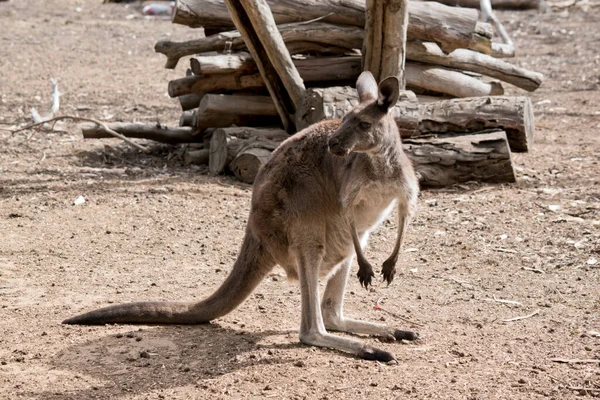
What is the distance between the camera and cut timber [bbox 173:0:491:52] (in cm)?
811

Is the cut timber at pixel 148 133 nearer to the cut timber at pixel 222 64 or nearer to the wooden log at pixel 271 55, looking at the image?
the cut timber at pixel 222 64

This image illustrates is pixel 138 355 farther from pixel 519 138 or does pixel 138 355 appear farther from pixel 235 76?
pixel 519 138

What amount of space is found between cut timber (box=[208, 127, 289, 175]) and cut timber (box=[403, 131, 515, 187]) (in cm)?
120

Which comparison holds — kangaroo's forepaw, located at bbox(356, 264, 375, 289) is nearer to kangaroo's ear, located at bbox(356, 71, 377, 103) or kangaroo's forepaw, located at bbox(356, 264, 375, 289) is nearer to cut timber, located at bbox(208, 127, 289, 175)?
kangaroo's ear, located at bbox(356, 71, 377, 103)

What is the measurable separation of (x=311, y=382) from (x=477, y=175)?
403 cm

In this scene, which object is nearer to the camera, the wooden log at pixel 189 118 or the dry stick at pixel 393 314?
the dry stick at pixel 393 314

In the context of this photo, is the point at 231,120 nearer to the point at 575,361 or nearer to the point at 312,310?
the point at 312,310

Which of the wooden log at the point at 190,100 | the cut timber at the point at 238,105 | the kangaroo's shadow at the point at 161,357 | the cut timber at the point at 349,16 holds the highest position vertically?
the cut timber at the point at 349,16

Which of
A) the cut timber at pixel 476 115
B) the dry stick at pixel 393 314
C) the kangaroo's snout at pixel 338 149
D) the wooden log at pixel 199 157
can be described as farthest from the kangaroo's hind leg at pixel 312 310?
the wooden log at pixel 199 157

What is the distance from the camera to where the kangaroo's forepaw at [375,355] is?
4.39 metres

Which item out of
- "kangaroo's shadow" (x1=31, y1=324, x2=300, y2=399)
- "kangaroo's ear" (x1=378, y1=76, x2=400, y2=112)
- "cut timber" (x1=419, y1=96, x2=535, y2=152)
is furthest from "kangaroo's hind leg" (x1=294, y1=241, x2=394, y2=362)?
"cut timber" (x1=419, y1=96, x2=535, y2=152)

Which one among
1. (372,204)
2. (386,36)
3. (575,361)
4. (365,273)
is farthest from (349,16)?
(575,361)

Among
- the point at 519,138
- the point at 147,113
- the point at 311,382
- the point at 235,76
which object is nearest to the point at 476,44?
the point at 519,138

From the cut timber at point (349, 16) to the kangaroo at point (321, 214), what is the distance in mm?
3410
